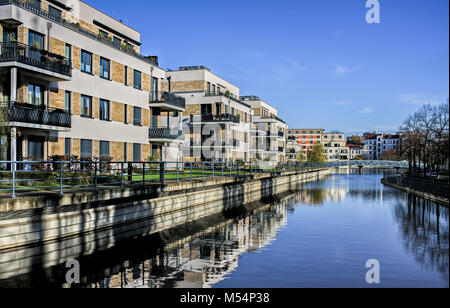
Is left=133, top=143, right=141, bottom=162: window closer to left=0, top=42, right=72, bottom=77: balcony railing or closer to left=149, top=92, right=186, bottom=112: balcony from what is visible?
left=149, top=92, right=186, bottom=112: balcony

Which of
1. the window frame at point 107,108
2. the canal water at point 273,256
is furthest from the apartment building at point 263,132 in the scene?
the canal water at point 273,256

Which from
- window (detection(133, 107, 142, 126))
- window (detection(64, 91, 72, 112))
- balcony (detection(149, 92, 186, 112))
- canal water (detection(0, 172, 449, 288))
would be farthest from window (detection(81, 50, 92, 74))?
canal water (detection(0, 172, 449, 288))

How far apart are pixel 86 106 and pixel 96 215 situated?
13996 mm

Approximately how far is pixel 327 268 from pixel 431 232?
844cm

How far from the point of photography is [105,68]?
2717cm

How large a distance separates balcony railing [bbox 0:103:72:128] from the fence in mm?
22995

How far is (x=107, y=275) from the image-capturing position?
1008cm

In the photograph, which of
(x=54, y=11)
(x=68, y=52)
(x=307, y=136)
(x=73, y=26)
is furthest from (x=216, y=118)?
(x=307, y=136)

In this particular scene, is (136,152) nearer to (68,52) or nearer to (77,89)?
(77,89)

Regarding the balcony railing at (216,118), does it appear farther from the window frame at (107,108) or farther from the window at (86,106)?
the window at (86,106)

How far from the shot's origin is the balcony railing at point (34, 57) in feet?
64.0

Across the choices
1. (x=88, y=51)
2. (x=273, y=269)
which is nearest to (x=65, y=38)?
(x=88, y=51)

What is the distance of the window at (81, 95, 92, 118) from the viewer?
25188mm
